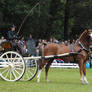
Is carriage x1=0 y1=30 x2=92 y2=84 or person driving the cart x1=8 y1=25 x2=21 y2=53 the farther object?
person driving the cart x1=8 y1=25 x2=21 y2=53

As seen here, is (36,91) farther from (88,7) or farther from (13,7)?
(88,7)

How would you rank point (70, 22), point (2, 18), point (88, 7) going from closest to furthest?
point (2, 18), point (88, 7), point (70, 22)

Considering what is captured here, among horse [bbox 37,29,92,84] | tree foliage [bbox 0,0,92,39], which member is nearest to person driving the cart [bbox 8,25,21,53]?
horse [bbox 37,29,92,84]

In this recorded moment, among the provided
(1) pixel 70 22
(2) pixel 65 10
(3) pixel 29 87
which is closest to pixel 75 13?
(2) pixel 65 10

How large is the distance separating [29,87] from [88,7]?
22.0 meters

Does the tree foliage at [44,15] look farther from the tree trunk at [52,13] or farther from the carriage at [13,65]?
the carriage at [13,65]

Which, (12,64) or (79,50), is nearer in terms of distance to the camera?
(79,50)

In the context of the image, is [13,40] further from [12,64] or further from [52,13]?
[52,13]

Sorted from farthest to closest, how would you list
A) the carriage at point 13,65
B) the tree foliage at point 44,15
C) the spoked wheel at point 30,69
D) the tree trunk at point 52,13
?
1. the tree trunk at point 52,13
2. the tree foliage at point 44,15
3. the spoked wheel at point 30,69
4. the carriage at point 13,65

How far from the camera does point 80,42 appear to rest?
46.8 feet

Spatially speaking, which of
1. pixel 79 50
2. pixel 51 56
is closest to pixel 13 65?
pixel 51 56

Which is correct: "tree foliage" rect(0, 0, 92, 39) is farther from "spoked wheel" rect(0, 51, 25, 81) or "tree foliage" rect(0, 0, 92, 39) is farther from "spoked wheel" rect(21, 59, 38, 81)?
"spoked wheel" rect(0, 51, 25, 81)

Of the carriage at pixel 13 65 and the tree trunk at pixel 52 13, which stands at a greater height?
the tree trunk at pixel 52 13

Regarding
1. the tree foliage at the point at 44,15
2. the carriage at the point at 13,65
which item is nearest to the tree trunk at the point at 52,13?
the tree foliage at the point at 44,15
